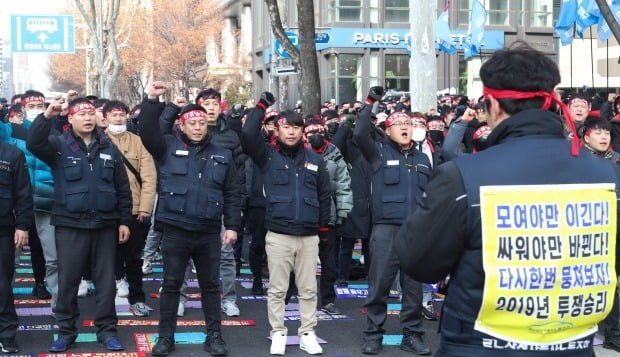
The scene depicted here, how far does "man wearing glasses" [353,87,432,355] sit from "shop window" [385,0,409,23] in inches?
1387

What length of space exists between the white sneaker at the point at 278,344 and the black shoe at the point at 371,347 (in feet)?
2.21

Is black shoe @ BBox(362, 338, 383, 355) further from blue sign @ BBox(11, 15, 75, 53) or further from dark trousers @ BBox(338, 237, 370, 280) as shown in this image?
blue sign @ BBox(11, 15, 75, 53)

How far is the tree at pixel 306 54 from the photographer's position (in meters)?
14.2

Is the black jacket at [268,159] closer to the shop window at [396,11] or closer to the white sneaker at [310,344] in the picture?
the white sneaker at [310,344]

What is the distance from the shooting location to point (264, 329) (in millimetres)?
7766

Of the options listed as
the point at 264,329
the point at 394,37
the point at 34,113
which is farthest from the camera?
the point at 394,37

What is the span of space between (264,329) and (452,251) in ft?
16.7

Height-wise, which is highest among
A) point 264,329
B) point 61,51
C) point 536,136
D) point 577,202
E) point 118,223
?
point 61,51

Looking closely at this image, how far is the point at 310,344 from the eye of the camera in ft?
22.8

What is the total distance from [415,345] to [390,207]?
1154mm

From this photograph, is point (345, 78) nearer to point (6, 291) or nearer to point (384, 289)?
point (384, 289)

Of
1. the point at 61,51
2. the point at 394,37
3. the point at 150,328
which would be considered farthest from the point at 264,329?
the point at 394,37

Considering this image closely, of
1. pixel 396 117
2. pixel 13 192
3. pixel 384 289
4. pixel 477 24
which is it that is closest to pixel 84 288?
pixel 13 192

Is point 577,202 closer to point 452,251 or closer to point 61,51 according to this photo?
point 452,251
